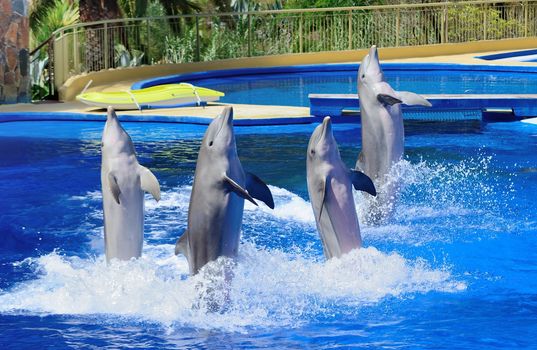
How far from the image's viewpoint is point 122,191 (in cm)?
749

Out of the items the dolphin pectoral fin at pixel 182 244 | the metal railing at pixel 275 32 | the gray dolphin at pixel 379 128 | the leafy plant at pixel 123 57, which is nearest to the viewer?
the dolphin pectoral fin at pixel 182 244

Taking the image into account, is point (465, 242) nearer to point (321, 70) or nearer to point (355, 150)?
point (355, 150)

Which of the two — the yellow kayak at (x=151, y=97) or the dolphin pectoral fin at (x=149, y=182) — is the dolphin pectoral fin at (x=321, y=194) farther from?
the yellow kayak at (x=151, y=97)

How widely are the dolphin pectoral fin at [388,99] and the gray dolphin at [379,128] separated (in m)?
0.01

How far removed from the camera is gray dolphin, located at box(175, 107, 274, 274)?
683 centimetres

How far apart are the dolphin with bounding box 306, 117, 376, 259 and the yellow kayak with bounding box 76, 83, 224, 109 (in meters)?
10.5

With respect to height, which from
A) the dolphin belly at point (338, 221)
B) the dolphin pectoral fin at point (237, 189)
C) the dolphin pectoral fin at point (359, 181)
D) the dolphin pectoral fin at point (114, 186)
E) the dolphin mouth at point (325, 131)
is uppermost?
the dolphin mouth at point (325, 131)

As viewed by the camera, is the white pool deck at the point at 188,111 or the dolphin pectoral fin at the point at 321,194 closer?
the dolphin pectoral fin at the point at 321,194

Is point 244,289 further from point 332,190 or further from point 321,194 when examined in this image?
point 332,190

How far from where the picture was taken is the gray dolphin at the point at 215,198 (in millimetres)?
6828

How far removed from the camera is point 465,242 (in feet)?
31.7

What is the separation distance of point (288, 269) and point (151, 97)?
33.8ft

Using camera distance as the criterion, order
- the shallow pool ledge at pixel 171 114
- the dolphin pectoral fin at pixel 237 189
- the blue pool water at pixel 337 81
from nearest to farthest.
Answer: the dolphin pectoral fin at pixel 237 189, the shallow pool ledge at pixel 171 114, the blue pool water at pixel 337 81

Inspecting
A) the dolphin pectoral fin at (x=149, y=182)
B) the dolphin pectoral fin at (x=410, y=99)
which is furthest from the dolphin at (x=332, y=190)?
the dolphin pectoral fin at (x=410, y=99)
